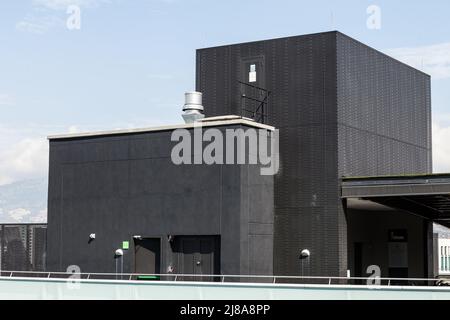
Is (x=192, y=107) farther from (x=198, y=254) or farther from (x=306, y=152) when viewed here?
(x=198, y=254)

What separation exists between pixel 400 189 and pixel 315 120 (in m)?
4.38

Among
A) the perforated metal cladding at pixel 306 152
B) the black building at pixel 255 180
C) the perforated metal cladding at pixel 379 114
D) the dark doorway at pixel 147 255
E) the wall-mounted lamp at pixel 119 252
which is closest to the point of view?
the black building at pixel 255 180

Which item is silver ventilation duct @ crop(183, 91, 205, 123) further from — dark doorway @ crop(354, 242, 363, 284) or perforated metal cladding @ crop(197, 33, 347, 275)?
dark doorway @ crop(354, 242, 363, 284)

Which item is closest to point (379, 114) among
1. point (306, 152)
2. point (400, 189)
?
→ point (306, 152)

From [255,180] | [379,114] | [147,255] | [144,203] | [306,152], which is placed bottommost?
[147,255]

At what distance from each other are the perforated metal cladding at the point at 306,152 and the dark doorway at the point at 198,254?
9.31 ft

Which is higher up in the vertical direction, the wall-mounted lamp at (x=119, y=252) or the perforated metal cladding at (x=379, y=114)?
the perforated metal cladding at (x=379, y=114)

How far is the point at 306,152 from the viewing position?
33219 millimetres

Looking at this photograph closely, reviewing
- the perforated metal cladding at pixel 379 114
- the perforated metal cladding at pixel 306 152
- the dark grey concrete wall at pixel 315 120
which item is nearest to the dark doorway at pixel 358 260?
the perforated metal cladding at pixel 379 114

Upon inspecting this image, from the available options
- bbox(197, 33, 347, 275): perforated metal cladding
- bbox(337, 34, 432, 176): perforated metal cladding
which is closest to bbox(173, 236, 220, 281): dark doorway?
bbox(197, 33, 347, 275): perforated metal cladding

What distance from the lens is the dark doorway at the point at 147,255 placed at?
110 feet

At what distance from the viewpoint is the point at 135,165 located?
3394 cm

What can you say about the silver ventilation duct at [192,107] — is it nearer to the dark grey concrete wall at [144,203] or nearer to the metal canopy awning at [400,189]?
the dark grey concrete wall at [144,203]
